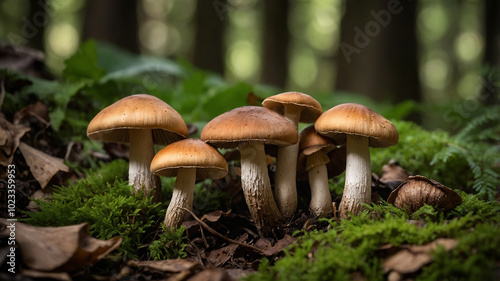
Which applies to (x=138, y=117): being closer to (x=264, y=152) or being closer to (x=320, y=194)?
(x=264, y=152)

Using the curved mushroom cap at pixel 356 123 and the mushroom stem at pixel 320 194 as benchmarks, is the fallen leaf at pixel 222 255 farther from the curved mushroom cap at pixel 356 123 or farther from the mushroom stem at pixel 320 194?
the curved mushroom cap at pixel 356 123

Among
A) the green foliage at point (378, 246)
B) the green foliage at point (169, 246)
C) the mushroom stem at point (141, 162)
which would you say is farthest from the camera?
the mushroom stem at point (141, 162)

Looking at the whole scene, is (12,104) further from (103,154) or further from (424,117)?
(424,117)

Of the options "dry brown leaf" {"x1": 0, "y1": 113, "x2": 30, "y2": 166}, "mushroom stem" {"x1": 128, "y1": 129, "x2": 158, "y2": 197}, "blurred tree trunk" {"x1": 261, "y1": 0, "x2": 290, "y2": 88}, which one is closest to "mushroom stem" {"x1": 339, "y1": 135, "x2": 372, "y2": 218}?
"mushroom stem" {"x1": 128, "y1": 129, "x2": 158, "y2": 197}

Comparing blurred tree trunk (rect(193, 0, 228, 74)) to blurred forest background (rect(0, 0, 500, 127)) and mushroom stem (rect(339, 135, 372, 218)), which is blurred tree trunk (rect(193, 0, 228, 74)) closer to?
blurred forest background (rect(0, 0, 500, 127))

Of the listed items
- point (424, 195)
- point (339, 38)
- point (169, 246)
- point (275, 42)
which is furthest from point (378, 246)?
point (339, 38)

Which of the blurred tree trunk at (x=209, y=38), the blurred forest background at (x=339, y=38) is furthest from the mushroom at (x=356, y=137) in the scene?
the blurred tree trunk at (x=209, y=38)
